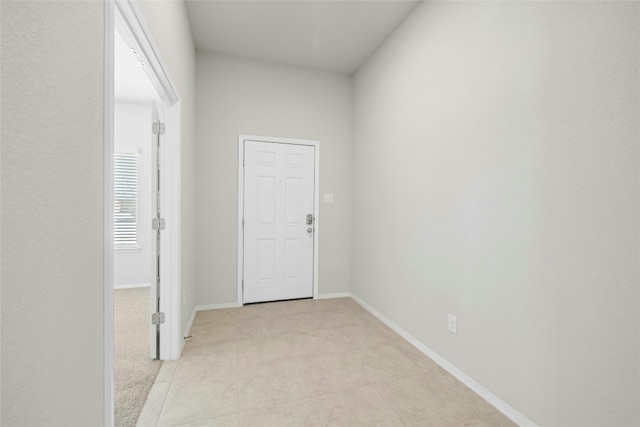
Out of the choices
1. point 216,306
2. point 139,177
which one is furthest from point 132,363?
point 139,177

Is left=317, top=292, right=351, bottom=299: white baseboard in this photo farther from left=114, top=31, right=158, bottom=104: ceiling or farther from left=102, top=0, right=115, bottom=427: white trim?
left=114, top=31, right=158, bottom=104: ceiling

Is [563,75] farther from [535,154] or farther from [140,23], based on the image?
[140,23]

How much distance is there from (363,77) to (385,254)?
221 centimetres

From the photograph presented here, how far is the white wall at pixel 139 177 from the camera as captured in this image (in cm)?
430

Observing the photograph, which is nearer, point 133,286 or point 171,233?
point 171,233

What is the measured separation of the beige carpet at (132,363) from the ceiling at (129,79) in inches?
92.5

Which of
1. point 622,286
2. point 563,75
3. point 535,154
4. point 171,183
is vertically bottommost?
point 622,286

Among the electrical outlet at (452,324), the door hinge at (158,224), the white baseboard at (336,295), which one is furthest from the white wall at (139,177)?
the electrical outlet at (452,324)

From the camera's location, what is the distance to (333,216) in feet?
12.4

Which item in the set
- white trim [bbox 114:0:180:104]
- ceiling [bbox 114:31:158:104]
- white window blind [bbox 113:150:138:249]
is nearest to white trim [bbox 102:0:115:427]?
white trim [bbox 114:0:180:104]

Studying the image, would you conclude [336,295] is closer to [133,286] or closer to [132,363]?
[132,363]

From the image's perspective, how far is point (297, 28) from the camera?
9.25 feet

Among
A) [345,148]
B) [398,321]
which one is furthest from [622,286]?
[345,148]

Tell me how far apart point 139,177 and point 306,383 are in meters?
4.06
